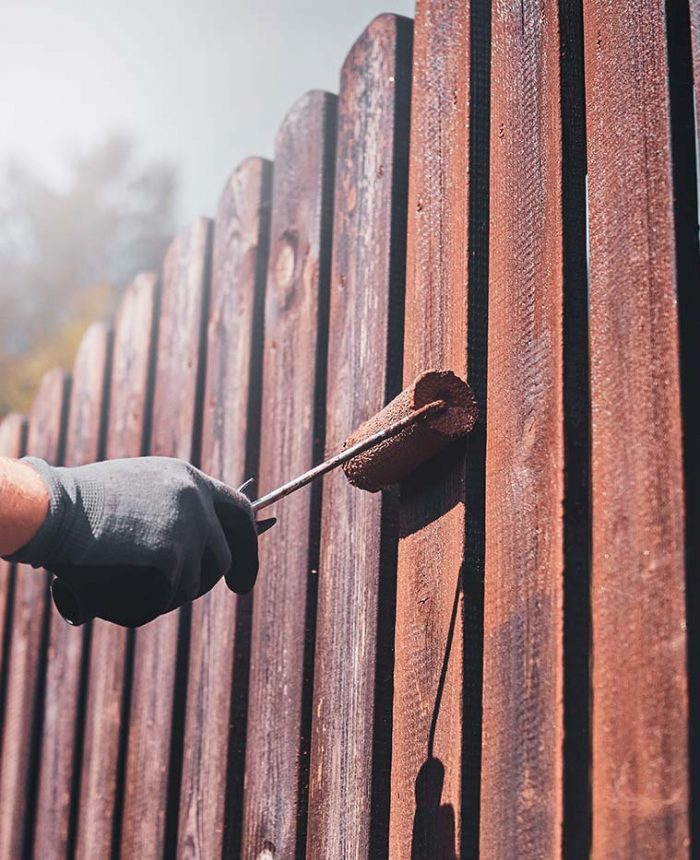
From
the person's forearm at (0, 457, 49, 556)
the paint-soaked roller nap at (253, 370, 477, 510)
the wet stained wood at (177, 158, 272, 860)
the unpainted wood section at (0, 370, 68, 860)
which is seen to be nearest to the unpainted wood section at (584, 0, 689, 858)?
the paint-soaked roller nap at (253, 370, 477, 510)

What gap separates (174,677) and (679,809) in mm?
1714

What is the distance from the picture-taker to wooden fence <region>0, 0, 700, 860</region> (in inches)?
64.6

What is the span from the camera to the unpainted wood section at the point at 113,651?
3.25 m

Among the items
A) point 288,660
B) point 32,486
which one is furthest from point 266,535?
point 32,486

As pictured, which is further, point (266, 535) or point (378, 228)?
point (266, 535)

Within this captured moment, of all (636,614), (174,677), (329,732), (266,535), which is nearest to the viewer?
(636,614)

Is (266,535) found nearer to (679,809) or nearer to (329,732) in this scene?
(329,732)

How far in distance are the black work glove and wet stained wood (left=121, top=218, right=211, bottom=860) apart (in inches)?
37.1

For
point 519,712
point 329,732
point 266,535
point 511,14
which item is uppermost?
point 511,14

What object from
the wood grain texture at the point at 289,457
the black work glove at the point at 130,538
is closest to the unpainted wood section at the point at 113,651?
the wood grain texture at the point at 289,457

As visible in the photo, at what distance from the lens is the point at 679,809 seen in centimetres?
147

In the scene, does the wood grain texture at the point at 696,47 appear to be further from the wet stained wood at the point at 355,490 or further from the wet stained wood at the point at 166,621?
the wet stained wood at the point at 166,621

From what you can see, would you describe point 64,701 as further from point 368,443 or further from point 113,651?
point 368,443

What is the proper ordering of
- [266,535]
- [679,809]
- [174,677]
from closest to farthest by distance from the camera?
[679,809], [266,535], [174,677]
